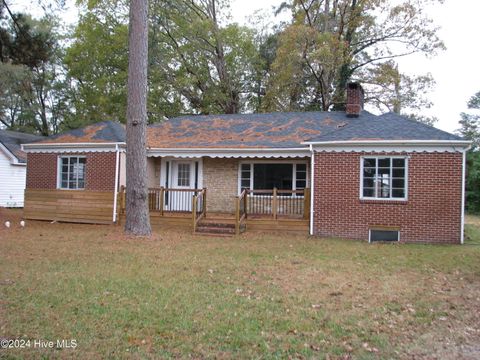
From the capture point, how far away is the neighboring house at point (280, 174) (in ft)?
37.2

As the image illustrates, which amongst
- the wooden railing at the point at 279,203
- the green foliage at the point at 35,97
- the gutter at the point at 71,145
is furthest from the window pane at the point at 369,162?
the green foliage at the point at 35,97

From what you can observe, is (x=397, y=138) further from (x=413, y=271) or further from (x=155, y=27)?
(x=155, y=27)

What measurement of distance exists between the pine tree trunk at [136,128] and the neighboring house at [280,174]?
6.25ft

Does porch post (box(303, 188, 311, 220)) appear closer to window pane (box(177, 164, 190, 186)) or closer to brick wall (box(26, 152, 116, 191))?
window pane (box(177, 164, 190, 186))

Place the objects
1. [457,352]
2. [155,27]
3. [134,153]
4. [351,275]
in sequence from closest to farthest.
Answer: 1. [457,352]
2. [351,275]
3. [134,153]
4. [155,27]

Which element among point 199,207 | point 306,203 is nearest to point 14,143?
point 199,207

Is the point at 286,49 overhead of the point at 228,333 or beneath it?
overhead

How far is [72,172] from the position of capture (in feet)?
49.2

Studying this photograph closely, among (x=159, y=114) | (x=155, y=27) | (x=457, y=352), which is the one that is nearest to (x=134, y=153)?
(x=457, y=352)

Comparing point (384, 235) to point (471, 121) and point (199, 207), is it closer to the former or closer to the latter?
point (199, 207)

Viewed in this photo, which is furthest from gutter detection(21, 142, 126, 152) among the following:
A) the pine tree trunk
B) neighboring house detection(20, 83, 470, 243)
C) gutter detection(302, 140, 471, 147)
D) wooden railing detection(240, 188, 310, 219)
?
gutter detection(302, 140, 471, 147)

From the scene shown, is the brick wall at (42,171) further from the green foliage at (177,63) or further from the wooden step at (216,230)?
the green foliage at (177,63)

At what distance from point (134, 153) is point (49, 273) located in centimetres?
527

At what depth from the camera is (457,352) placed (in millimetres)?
3900
